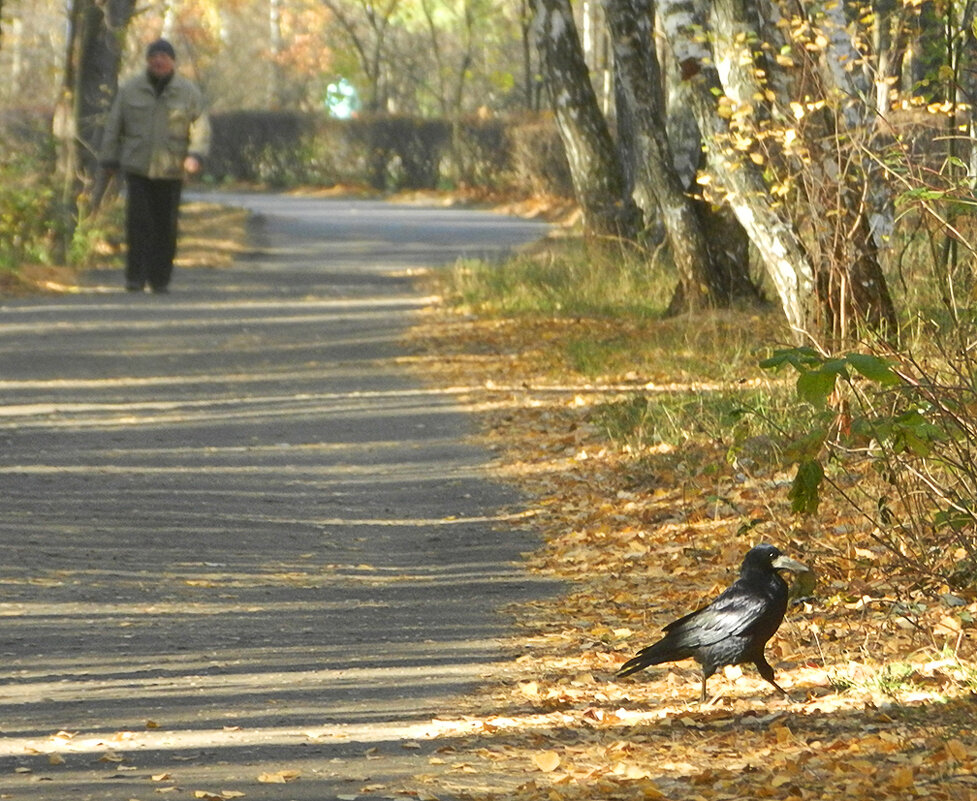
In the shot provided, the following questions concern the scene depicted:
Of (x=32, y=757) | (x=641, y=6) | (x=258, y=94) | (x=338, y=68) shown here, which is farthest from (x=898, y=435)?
(x=258, y=94)

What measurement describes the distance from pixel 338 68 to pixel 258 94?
5.23m

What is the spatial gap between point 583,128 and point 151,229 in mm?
4592

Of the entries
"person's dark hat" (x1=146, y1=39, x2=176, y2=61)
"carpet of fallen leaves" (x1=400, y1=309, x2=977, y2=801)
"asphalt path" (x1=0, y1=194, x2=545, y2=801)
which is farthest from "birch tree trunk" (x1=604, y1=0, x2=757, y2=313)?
"carpet of fallen leaves" (x1=400, y1=309, x2=977, y2=801)

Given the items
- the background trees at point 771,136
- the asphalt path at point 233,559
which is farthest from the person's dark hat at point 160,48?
the asphalt path at point 233,559

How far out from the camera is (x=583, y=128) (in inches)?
714

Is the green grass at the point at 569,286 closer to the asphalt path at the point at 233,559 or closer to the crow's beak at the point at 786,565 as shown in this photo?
the asphalt path at the point at 233,559

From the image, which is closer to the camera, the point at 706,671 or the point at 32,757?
the point at 32,757

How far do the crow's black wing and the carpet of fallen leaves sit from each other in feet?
0.76

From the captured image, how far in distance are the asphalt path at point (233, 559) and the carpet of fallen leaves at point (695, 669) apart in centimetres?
22

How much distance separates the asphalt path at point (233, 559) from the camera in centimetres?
491

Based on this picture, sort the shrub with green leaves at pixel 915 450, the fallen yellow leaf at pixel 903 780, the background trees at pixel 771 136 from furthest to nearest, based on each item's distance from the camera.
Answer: the background trees at pixel 771 136
the shrub with green leaves at pixel 915 450
the fallen yellow leaf at pixel 903 780

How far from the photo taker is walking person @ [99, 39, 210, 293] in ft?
51.2

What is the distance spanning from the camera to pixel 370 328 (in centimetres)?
1526

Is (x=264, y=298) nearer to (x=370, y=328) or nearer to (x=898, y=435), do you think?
(x=370, y=328)
